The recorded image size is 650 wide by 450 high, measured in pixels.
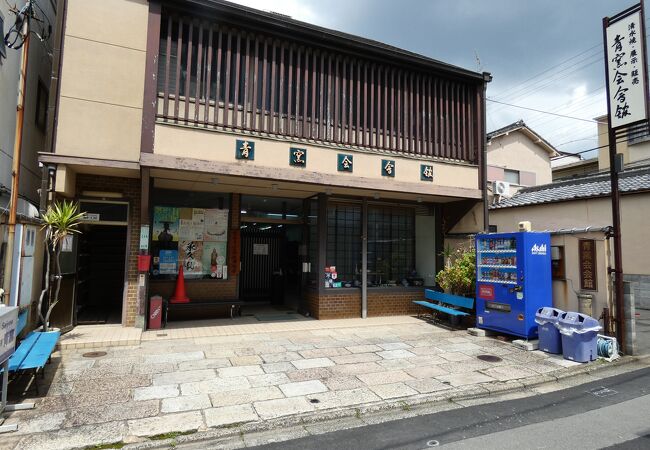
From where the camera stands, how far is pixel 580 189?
12250 millimetres

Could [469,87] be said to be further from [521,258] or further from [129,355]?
[129,355]

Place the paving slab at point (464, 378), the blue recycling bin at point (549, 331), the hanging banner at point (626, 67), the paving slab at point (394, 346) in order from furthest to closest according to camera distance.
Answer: the paving slab at point (394, 346) → the blue recycling bin at point (549, 331) → the hanging banner at point (626, 67) → the paving slab at point (464, 378)

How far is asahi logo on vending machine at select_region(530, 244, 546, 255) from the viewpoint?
8.21 m

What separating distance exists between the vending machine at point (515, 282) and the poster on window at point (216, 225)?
269 inches

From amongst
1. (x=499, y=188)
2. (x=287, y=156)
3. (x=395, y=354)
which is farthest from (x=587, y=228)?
(x=287, y=156)

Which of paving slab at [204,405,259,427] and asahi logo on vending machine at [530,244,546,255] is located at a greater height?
asahi logo on vending machine at [530,244,546,255]

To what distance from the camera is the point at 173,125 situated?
838 cm

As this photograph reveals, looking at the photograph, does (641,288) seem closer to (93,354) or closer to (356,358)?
(356,358)

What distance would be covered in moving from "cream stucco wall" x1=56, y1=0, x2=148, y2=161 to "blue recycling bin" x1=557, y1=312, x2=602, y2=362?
30.1ft

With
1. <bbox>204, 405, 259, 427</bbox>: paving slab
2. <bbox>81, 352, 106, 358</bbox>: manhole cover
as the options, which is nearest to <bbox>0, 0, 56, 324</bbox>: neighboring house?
<bbox>81, 352, 106, 358</bbox>: manhole cover

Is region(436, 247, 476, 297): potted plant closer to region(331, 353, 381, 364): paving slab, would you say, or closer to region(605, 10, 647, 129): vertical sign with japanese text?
region(331, 353, 381, 364): paving slab

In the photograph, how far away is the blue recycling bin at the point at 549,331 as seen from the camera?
7535mm

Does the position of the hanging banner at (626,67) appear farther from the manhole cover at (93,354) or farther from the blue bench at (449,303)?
the manhole cover at (93,354)

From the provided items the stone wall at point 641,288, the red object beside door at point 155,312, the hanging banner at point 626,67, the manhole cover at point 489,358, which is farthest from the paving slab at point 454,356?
the stone wall at point 641,288
